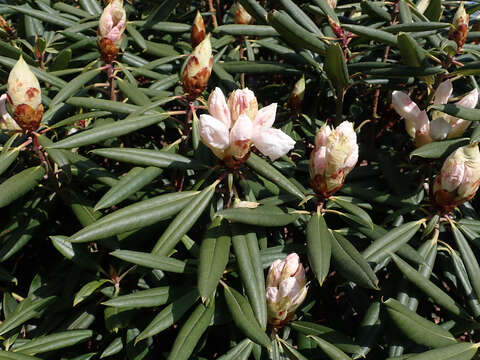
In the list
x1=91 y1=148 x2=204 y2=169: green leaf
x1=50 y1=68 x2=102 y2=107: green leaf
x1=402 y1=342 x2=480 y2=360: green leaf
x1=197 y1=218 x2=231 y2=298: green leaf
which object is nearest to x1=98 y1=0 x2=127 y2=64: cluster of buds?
x1=50 y1=68 x2=102 y2=107: green leaf

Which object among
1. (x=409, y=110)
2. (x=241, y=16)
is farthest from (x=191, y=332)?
(x=241, y=16)

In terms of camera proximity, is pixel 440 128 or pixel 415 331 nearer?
pixel 415 331

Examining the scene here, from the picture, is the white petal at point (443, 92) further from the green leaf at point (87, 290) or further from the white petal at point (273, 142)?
the green leaf at point (87, 290)

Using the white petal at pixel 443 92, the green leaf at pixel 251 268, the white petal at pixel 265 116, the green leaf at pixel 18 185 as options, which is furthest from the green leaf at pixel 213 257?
the white petal at pixel 443 92

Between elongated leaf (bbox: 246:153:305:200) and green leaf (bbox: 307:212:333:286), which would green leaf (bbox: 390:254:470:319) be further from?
elongated leaf (bbox: 246:153:305:200)

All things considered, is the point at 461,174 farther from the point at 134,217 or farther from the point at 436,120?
the point at 134,217

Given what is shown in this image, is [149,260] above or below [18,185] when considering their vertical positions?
below

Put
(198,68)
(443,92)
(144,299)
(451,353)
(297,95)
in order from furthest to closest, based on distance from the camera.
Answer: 1. (297,95)
2. (443,92)
3. (198,68)
4. (144,299)
5. (451,353)
